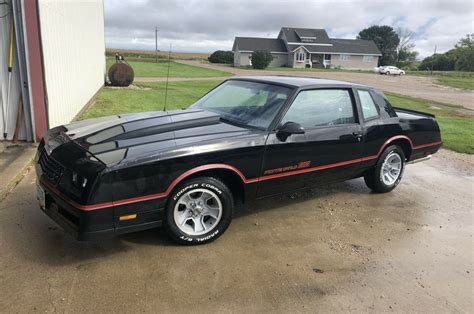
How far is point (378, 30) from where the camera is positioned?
94375 millimetres

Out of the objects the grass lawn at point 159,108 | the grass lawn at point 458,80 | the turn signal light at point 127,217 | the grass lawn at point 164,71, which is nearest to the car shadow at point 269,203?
the turn signal light at point 127,217

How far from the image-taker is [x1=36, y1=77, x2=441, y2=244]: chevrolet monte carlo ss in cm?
327

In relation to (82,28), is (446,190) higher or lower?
lower

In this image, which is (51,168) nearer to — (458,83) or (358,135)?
(358,135)

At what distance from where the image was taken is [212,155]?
3.69 meters

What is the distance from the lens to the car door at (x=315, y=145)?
4.20 metres

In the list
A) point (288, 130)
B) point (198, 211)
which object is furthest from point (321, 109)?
point (198, 211)

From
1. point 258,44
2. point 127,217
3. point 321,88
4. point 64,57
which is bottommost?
point 127,217

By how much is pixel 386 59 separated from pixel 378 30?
379 inches

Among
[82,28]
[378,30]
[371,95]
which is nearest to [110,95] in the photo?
[82,28]

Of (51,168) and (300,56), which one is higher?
(300,56)

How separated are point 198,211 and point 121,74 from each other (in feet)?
51.5

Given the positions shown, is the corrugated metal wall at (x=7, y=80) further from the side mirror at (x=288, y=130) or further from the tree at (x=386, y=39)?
the tree at (x=386, y=39)

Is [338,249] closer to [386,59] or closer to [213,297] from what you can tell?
[213,297]
